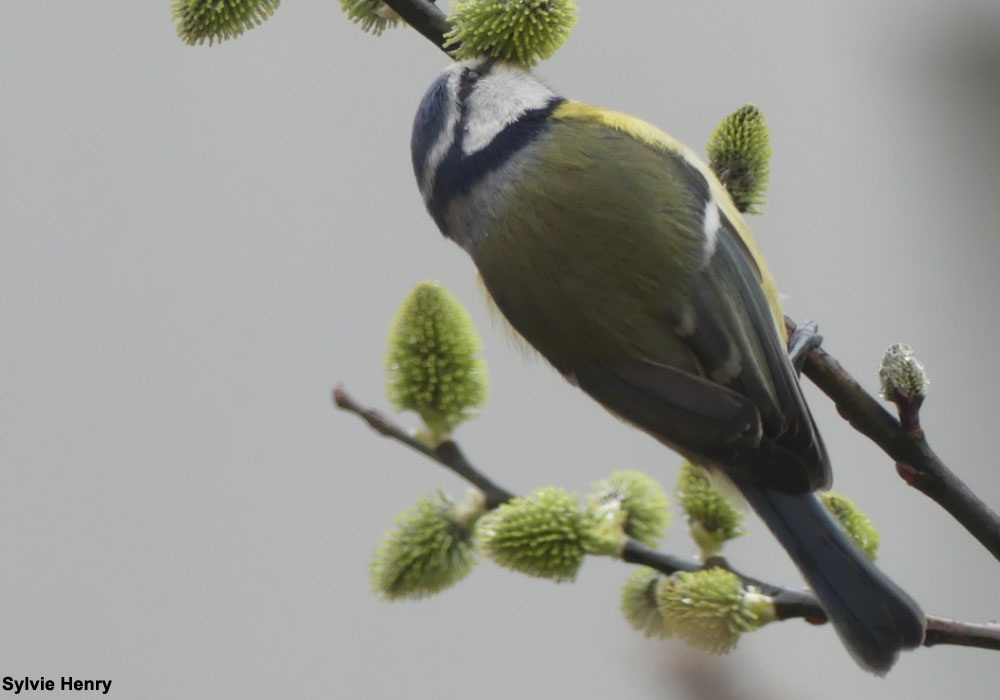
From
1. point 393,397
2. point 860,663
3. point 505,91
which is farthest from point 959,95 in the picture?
point 393,397

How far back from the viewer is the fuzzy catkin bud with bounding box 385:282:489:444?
55 centimetres

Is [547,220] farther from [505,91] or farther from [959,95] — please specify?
[959,95]

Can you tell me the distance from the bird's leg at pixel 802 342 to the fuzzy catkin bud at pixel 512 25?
263mm


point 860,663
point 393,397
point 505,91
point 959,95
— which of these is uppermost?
point 959,95

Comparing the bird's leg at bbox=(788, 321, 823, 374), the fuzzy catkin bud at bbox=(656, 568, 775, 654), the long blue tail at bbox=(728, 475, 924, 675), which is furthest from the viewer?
the bird's leg at bbox=(788, 321, 823, 374)

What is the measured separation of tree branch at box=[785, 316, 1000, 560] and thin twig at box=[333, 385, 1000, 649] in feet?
0.17

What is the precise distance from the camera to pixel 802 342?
28.0 inches

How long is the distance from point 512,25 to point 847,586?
0.38 metres

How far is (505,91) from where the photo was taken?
30.0 inches

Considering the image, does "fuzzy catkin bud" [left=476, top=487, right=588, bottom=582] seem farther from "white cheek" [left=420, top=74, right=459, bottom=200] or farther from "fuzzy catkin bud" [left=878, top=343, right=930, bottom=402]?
"white cheek" [left=420, top=74, right=459, bottom=200]

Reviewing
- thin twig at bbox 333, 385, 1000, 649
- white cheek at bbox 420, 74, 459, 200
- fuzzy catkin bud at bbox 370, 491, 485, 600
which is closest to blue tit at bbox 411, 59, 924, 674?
white cheek at bbox 420, 74, 459, 200

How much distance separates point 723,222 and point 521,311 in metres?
0.17

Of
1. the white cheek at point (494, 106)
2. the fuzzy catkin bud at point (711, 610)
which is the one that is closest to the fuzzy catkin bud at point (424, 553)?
the fuzzy catkin bud at point (711, 610)

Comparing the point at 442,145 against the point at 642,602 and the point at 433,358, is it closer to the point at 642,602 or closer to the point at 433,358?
the point at 433,358
